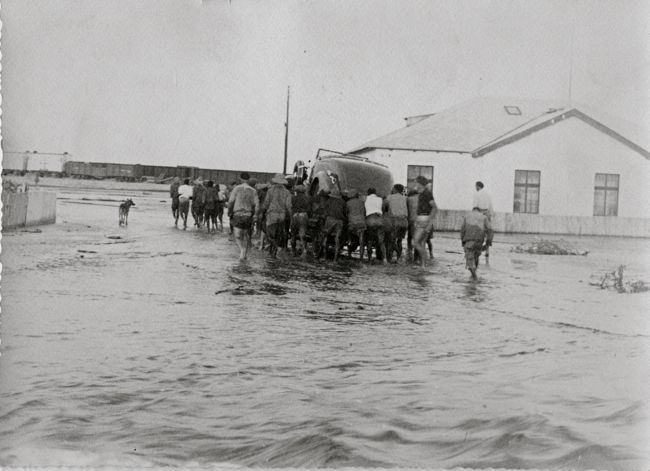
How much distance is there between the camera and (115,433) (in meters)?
4.85

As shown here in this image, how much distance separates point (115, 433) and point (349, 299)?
243 inches

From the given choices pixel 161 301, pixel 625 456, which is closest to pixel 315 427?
pixel 625 456

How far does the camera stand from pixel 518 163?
2814 cm

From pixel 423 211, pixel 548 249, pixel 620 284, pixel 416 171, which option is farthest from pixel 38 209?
pixel 416 171

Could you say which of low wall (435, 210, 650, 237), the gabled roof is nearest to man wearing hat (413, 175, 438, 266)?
low wall (435, 210, 650, 237)

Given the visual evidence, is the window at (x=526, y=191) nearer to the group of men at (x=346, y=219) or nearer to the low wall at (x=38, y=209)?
the group of men at (x=346, y=219)

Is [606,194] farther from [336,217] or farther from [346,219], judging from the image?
[336,217]

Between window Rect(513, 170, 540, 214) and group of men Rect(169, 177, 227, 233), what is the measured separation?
10294 millimetres

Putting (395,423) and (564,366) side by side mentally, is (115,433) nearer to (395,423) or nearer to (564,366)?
(395,423)

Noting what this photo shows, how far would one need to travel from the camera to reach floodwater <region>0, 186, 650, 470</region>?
478cm

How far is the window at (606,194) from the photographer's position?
1809 centimetres

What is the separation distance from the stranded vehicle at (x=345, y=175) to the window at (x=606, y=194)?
5.26m

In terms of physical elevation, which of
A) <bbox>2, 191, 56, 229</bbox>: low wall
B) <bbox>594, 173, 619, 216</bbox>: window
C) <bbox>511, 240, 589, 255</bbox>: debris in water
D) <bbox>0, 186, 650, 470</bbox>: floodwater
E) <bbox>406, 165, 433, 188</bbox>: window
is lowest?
<bbox>0, 186, 650, 470</bbox>: floodwater

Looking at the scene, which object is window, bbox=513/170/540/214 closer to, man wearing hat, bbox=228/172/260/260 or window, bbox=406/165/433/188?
window, bbox=406/165/433/188
